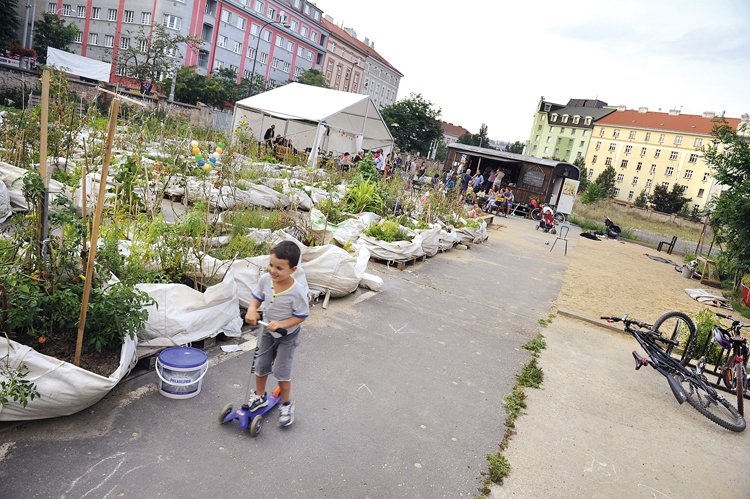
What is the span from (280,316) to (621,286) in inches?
399

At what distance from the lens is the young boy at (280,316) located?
3.13m

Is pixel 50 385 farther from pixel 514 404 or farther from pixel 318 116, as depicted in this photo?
pixel 318 116

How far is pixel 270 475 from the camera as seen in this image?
2910 millimetres

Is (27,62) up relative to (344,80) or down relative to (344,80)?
down

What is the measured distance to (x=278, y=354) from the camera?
338cm

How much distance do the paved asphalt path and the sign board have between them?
67.3ft

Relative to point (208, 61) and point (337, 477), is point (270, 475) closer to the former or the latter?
point (337, 477)

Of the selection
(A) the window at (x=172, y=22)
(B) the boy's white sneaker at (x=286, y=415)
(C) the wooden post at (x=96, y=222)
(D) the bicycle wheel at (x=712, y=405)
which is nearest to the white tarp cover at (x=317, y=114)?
(D) the bicycle wheel at (x=712, y=405)

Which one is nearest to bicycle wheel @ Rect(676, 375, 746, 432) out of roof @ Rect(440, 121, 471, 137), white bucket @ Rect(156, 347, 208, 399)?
white bucket @ Rect(156, 347, 208, 399)

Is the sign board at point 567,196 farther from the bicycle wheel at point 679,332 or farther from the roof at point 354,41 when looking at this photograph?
the roof at point 354,41

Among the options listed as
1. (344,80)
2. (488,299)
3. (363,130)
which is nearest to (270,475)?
(488,299)

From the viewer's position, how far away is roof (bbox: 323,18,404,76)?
62.9 metres

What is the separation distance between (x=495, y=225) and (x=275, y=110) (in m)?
9.19

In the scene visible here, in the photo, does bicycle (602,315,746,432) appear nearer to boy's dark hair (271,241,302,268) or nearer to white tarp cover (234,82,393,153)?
boy's dark hair (271,241,302,268)
